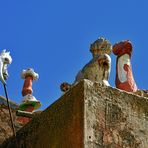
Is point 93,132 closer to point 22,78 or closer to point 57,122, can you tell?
point 57,122

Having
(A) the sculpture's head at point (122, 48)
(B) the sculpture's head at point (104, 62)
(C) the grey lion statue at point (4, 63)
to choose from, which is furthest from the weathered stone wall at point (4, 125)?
(A) the sculpture's head at point (122, 48)

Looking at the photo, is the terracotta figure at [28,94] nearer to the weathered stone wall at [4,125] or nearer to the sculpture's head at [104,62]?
the weathered stone wall at [4,125]

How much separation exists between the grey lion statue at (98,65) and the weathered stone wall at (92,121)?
0.58 m

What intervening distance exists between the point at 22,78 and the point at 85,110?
12.5ft

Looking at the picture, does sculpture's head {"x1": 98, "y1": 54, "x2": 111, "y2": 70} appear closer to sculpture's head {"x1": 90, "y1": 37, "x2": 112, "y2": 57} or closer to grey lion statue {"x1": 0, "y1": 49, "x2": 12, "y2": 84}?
sculpture's head {"x1": 90, "y1": 37, "x2": 112, "y2": 57}

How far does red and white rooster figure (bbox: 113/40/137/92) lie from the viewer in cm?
438

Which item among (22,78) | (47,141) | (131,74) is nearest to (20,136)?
(47,141)

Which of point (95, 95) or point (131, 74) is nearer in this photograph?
point (95, 95)

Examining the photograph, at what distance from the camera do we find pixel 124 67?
4789mm

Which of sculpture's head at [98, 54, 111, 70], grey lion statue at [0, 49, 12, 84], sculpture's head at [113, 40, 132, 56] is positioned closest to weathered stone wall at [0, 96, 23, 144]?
grey lion statue at [0, 49, 12, 84]

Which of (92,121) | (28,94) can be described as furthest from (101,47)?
(92,121)

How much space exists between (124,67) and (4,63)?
47.6 inches

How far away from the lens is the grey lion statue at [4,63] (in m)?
3.71

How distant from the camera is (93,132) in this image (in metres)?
2.89
